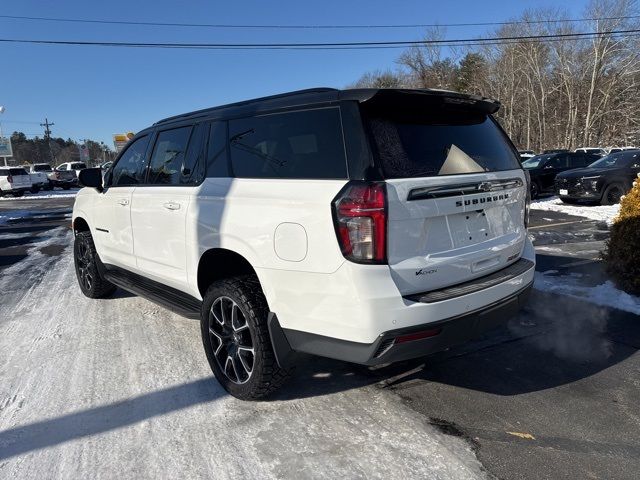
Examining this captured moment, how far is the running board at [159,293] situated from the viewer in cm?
379

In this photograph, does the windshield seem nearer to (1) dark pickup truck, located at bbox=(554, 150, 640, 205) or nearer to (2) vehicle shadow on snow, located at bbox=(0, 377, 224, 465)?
(1) dark pickup truck, located at bbox=(554, 150, 640, 205)

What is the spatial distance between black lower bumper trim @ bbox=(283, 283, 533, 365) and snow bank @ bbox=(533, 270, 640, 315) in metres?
2.76

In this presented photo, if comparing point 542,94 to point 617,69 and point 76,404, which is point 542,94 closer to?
point 617,69

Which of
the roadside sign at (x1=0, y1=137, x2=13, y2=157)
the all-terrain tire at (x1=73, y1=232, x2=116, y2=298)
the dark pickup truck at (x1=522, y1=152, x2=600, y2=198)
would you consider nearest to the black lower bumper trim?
the all-terrain tire at (x1=73, y1=232, x2=116, y2=298)

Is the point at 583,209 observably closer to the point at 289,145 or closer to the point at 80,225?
the point at 80,225

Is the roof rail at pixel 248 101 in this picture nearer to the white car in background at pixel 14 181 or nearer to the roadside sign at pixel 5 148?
the white car in background at pixel 14 181

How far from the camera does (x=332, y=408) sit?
313 centimetres

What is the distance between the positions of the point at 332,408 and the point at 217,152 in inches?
76.1

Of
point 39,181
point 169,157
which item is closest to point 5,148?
point 39,181

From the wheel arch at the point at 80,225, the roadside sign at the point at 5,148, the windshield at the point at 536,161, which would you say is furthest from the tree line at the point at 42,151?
the wheel arch at the point at 80,225

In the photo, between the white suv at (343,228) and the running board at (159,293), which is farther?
the running board at (159,293)

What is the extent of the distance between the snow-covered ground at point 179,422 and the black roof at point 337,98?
1.92 meters

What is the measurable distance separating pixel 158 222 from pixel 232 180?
41.1 inches

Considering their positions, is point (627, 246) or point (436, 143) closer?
point (436, 143)
